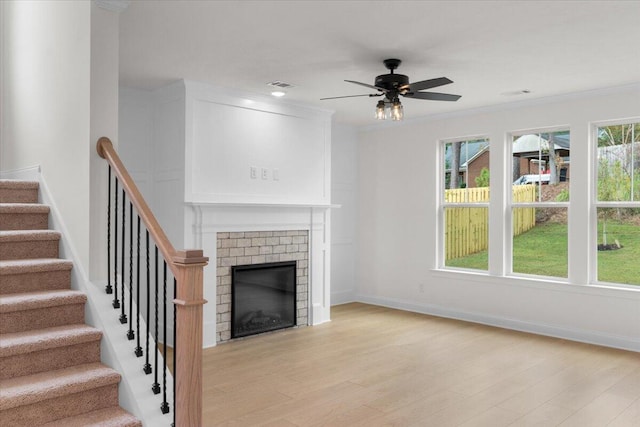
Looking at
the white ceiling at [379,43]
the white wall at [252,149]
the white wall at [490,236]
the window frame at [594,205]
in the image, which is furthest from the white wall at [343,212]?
the window frame at [594,205]

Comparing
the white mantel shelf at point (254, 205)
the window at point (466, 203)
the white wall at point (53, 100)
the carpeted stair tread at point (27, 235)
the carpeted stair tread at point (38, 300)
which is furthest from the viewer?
the window at point (466, 203)

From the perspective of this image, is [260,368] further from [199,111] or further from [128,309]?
[199,111]

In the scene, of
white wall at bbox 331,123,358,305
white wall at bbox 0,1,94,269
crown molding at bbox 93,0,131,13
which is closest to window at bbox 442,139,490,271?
white wall at bbox 331,123,358,305

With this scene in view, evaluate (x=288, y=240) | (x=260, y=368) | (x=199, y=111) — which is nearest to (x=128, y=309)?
(x=260, y=368)

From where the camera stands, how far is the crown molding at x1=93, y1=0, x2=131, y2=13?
3.07m

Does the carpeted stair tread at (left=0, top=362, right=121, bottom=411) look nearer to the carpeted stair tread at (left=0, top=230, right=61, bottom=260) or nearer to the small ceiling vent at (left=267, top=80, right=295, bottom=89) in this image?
the carpeted stair tread at (left=0, top=230, right=61, bottom=260)

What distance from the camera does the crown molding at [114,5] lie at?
3.07 m

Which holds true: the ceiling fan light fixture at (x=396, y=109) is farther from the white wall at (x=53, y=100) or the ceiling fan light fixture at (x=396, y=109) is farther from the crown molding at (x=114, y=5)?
the white wall at (x=53, y=100)

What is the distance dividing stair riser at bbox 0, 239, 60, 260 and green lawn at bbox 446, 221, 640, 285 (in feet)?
16.3

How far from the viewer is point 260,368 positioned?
4.51m

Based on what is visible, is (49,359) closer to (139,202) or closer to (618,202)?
(139,202)

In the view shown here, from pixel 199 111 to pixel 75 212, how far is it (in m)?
2.36

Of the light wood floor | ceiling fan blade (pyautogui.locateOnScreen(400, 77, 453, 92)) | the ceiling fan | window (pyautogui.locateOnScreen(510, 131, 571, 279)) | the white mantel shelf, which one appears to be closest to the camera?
the light wood floor

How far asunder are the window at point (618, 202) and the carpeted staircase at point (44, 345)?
5.02 metres
